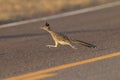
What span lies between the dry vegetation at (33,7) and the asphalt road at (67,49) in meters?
1.30

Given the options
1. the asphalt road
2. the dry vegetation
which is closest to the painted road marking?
the asphalt road

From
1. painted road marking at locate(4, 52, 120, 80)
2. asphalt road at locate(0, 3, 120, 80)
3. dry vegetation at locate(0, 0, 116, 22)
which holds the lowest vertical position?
dry vegetation at locate(0, 0, 116, 22)

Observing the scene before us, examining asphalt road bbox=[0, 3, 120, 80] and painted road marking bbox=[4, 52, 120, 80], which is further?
asphalt road bbox=[0, 3, 120, 80]

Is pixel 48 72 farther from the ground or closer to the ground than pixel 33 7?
farther from the ground

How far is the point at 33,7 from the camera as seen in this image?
1619 centimetres

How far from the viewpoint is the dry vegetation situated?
1545 centimetres

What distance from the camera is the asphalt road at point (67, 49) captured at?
339 inches

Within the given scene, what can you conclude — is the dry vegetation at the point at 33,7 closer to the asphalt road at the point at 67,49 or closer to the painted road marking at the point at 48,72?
the asphalt road at the point at 67,49

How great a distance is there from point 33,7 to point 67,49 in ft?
19.6

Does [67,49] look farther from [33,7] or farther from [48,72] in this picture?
[33,7]

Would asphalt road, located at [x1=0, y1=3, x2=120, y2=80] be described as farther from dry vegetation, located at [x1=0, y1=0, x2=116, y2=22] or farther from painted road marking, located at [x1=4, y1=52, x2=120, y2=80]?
dry vegetation, located at [x1=0, y1=0, x2=116, y2=22]

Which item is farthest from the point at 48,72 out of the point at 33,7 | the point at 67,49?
the point at 33,7

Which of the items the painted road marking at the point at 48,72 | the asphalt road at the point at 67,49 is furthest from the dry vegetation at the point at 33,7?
the painted road marking at the point at 48,72

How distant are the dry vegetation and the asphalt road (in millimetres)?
1300
